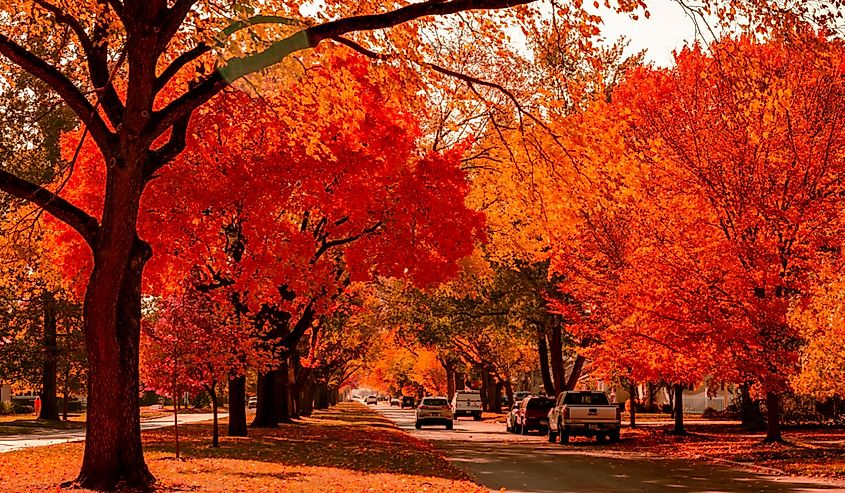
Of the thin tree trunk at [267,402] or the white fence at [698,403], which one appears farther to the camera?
the white fence at [698,403]

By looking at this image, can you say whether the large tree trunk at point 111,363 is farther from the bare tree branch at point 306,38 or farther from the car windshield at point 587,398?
the car windshield at point 587,398

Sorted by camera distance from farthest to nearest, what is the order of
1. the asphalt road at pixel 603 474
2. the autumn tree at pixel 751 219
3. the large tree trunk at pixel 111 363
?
1. the autumn tree at pixel 751 219
2. the asphalt road at pixel 603 474
3. the large tree trunk at pixel 111 363

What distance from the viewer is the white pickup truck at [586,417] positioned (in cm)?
3394

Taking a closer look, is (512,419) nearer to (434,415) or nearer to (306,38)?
(434,415)

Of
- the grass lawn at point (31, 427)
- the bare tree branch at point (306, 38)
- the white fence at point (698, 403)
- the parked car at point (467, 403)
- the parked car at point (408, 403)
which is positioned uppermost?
the bare tree branch at point (306, 38)

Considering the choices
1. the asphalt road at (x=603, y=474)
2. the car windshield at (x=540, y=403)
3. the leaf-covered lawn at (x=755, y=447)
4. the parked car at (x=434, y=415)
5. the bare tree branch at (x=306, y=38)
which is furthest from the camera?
the parked car at (x=434, y=415)

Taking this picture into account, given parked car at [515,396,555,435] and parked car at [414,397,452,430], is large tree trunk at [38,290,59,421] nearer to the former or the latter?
parked car at [414,397,452,430]

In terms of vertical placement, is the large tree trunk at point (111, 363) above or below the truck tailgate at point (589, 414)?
above

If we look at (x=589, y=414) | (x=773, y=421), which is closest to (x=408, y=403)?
(x=589, y=414)

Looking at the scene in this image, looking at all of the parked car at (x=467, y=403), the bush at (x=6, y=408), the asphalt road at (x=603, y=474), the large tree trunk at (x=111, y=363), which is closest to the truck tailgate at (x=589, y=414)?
the asphalt road at (x=603, y=474)

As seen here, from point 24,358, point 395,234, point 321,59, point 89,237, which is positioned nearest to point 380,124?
point 395,234

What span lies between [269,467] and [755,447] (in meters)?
14.0

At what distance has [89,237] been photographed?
615 inches

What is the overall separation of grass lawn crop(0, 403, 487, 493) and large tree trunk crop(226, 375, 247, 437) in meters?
1.67
